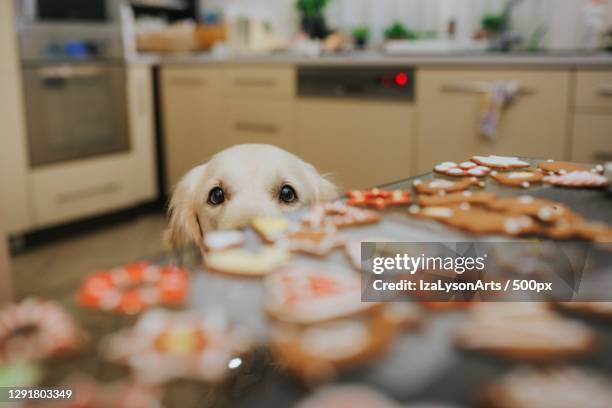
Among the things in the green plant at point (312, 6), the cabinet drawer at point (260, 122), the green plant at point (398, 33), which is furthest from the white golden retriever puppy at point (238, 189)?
the green plant at point (312, 6)

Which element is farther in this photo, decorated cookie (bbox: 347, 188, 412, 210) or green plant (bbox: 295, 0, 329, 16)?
green plant (bbox: 295, 0, 329, 16)

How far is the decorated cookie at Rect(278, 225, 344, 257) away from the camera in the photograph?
40cm

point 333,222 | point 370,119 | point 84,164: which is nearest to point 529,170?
point 333,222

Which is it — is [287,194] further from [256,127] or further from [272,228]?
[256,127]

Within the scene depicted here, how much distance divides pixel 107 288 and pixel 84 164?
3.10 metres

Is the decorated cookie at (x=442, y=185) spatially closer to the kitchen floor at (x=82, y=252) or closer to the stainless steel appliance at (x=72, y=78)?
the kitchen floor at (x=82, y=252)

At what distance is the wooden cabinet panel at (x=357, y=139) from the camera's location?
2684 mm

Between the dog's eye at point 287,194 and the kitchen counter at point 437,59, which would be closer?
the dog's eye at point 287,194

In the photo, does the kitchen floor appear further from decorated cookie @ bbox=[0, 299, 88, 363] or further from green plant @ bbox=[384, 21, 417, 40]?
decorated cookie @ bbox=[0, 299, 88, 363]

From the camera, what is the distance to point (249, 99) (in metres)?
3.23

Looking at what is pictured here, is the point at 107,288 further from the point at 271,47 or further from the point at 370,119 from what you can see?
the point at 271,47

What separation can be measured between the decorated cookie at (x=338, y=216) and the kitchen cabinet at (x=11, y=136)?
260 cm

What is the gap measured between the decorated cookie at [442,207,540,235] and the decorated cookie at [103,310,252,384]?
0.22m

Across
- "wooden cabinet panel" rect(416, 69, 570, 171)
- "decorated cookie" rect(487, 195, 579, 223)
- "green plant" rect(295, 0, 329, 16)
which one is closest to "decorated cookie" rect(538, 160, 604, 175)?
"decorated cookie" rect(487, 195, 579, 223)
